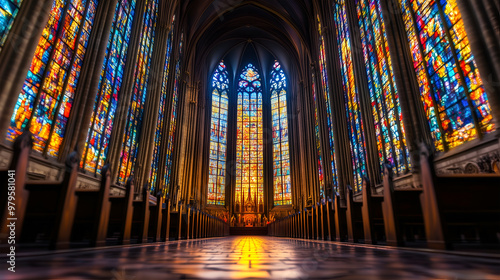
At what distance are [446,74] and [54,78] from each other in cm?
943

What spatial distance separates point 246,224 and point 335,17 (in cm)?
1533

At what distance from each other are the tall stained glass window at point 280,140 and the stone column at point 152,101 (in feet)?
40.0

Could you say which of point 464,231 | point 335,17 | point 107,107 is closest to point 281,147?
point 335,17

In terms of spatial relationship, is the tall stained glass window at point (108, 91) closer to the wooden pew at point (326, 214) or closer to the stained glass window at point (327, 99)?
the wooden pew at point (326, 214)

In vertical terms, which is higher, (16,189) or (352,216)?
(16,189)

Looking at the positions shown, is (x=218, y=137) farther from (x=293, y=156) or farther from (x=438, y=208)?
(x=438, y=208)

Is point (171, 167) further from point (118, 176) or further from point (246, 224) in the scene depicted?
point (246, 224)

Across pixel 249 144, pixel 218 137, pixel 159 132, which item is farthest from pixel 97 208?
pixel 249 144

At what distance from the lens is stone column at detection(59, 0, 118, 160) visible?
7.12m

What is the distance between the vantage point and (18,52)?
5.12m

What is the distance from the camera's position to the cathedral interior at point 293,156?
2.54 metres

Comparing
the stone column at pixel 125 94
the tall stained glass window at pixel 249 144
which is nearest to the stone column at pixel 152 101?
the stone column at pixel 125 94

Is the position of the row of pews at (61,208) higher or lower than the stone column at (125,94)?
lower

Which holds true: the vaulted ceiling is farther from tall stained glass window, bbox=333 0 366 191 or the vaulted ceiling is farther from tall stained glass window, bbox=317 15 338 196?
tall stained glass window, bbox=333 0 366 191
